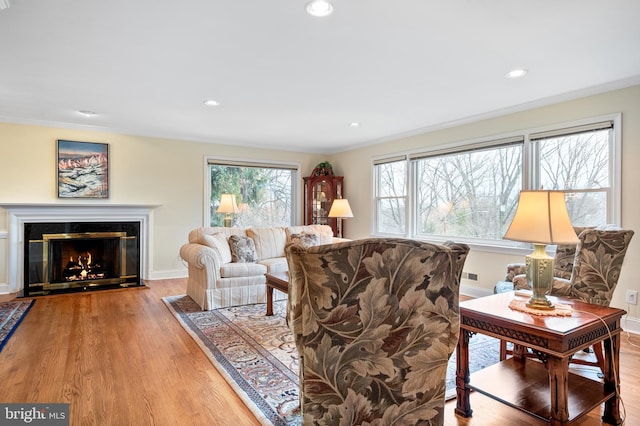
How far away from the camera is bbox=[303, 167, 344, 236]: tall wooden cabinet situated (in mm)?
6586

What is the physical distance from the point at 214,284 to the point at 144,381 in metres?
1.67

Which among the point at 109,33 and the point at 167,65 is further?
the point at 167,65

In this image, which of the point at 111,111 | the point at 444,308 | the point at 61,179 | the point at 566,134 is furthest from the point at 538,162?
the point at 61,179

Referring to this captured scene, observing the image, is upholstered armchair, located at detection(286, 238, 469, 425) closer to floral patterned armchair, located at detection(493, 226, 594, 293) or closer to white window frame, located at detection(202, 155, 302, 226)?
floral patterned armchair, located at detection(493, 226, 594, 293)

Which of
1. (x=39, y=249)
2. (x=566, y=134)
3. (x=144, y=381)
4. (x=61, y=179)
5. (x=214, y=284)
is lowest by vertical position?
(x=144, y=381)

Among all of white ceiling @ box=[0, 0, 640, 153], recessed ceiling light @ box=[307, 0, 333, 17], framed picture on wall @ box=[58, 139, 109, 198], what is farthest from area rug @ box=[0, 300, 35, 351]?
recessed ceiling light @ box=[307, 0, 333, 17]

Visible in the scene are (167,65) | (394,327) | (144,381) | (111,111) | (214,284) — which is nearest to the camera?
(394,327)

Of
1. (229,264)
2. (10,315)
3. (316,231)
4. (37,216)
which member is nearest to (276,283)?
(229,264)

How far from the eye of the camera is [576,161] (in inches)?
145

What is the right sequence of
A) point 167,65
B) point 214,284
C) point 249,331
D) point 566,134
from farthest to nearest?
point 214,284 < point 566,134 < point 249,331 < point 167,65

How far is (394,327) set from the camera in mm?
1256

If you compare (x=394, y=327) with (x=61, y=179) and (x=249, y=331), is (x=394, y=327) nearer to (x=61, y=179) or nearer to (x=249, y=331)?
(x=249, y=331)

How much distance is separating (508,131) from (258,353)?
3645 mm

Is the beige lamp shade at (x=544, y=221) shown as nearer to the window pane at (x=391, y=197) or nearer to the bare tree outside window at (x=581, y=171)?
the bare tree outside window at (x=581, y=171)
